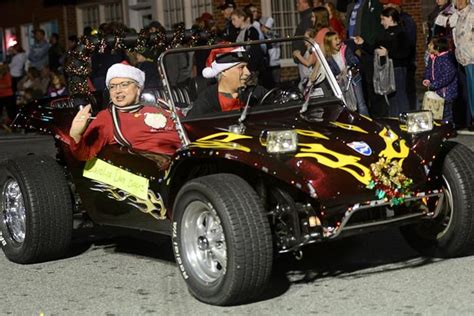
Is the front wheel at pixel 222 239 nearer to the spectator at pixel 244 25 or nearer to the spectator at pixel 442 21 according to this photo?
the spectator at pixel 442 21

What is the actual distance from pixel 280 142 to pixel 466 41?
24.7ft

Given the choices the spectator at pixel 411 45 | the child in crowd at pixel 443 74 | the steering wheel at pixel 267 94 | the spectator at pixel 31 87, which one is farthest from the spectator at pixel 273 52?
the steering wheel at pixel 267 94

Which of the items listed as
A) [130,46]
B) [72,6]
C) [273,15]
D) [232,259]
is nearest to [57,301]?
[232,259]

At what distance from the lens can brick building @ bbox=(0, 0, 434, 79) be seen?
77.4ft

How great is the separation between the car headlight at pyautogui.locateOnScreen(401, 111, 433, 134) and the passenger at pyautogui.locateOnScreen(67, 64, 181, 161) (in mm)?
1435

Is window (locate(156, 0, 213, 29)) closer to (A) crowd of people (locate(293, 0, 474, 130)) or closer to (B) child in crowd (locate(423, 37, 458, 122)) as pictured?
(A) crowd of people (locate(293, 0, 474, 130))

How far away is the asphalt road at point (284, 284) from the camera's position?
6172mm

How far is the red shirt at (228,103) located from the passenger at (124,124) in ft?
Answer: 1.15

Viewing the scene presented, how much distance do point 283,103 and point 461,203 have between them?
4.63 ft

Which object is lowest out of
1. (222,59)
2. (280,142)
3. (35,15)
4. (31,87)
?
(31,87)

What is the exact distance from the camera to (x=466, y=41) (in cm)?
1334

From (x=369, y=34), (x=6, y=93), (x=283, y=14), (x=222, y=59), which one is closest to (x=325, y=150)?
(x=222, y=59)

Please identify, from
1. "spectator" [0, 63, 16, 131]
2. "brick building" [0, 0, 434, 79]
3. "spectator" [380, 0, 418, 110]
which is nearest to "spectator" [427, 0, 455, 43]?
"spectator" [380, 0, 418, 110]

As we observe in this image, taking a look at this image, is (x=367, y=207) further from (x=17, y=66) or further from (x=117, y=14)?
(x=117, y=14)
